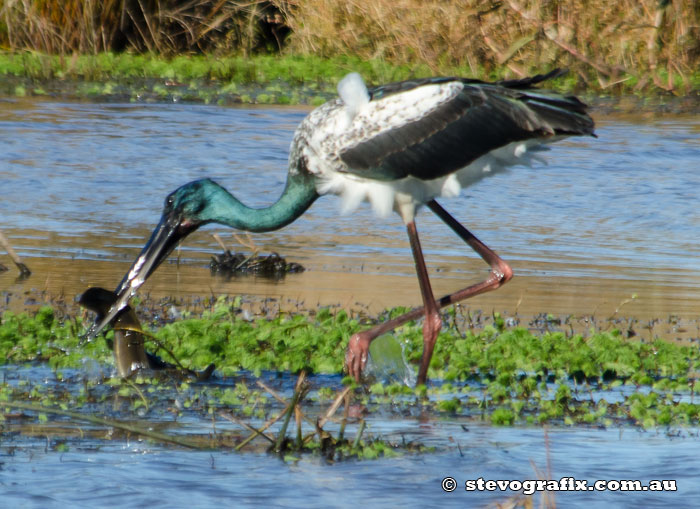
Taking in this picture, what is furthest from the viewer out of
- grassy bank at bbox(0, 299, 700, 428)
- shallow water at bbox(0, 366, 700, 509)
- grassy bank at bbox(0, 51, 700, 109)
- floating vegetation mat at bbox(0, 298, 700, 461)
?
grassy bank at bbox(0, 51, 700, 109)

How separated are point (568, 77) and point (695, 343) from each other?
1136cm

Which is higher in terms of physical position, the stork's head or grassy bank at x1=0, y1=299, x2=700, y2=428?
the stork's head

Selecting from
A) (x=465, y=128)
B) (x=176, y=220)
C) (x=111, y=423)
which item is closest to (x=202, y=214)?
(x=176, y=220)

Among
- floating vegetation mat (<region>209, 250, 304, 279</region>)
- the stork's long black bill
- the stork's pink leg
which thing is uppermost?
the stork's long black bill

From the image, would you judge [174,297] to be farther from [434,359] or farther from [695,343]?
[695,343]

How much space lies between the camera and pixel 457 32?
16078mm

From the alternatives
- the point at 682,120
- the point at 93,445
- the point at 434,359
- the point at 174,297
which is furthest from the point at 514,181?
the point at 93,445

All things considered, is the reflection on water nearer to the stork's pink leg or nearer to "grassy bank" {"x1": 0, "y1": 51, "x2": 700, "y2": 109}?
the stork's pink leg

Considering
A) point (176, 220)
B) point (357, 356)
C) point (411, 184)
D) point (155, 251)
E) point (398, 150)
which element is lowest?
point (357, 356)

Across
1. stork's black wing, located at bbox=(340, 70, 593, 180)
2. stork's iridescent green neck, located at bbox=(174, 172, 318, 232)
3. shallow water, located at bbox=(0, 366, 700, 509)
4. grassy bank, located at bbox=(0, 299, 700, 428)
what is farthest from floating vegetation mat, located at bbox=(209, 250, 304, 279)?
shallow water, located at bbox=(0, 366, 700, 509)

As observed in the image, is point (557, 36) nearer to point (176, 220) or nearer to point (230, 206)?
point (230, 206)

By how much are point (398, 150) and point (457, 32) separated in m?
10.8

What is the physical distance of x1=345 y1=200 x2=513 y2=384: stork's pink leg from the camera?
5.28 m

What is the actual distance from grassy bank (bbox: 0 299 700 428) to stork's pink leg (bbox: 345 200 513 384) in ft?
0.28
